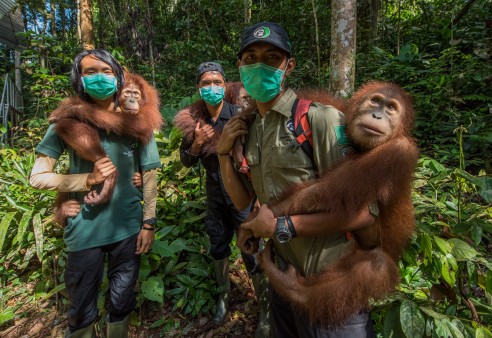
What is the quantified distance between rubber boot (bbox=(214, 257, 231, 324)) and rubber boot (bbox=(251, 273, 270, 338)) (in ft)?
1.17

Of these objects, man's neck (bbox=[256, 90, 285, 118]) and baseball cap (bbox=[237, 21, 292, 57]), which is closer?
baseball cap (bbox=[237, 21, 292, 57])

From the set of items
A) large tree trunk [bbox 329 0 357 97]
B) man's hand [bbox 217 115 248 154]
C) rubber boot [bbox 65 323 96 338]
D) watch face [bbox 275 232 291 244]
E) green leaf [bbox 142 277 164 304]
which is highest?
large tree trunk [bbox 329 0 357 97]

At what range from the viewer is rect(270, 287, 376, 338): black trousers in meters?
1.14

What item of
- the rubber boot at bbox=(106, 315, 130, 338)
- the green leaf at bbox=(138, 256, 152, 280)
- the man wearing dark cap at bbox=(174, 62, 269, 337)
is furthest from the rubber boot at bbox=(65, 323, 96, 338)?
the man wearing dark cap at bbox=(174, 62, 269, 337)

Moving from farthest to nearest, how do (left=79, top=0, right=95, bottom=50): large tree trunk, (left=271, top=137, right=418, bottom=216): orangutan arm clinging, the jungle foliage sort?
1. (left=79, top=0, right=95, bottom=50): large tree trunk
2. the jungle foliage
3. (left=271, top=137, right=418, bottom=216): orangutan arm clinging

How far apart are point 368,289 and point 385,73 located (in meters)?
5.47

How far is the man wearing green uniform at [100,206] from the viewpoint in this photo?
175cm

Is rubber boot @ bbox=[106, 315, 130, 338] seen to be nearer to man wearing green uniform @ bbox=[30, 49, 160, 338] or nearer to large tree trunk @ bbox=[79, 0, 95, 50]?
man wearing green uniform @ bbox=[30, 49, 160, 338]

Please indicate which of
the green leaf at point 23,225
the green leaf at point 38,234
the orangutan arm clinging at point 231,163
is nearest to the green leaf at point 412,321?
the orangutan arm clinging at point 231,163

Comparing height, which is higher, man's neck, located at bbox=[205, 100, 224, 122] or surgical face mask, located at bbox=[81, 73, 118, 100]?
surgical face mask, located at bbox=[81, 73, 118, 100]

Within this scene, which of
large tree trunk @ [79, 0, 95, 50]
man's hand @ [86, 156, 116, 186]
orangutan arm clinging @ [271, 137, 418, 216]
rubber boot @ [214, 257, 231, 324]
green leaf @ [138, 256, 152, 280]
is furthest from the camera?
large tree trunk @ [79, 0, 95, 50]

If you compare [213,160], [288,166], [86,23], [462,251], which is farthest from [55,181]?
[86,23]

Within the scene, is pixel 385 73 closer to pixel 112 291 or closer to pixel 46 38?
pixel 112 291

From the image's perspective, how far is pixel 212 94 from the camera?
2412 mm
